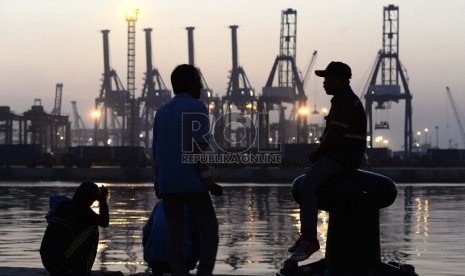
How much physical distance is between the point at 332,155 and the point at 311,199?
324 mm

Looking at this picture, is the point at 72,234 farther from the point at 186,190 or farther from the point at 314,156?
the point at 314,156

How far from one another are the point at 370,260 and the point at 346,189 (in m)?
0.52

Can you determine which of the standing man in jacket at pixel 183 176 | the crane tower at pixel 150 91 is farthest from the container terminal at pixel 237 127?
the standing man in jacket at pixel 183 176

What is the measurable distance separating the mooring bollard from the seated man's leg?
0.06 meters

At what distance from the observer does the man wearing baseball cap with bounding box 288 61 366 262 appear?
694 cm

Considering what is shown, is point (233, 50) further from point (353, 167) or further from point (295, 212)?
point (353, 167)

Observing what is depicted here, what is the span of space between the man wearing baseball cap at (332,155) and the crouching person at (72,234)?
1.88m

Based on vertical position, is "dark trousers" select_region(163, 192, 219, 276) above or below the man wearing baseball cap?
below

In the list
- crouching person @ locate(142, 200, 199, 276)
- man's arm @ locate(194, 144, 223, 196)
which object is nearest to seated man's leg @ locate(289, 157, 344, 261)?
man's arm @ locate(194, 144, 223, 196)

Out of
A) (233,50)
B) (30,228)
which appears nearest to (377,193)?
(30,228)

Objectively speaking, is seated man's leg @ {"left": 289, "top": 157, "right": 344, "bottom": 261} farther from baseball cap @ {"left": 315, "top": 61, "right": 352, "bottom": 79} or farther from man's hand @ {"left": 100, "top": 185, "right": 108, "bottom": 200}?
man's hand @ {"left": 100, "top": 185, "right": 108, "bottom": 200}

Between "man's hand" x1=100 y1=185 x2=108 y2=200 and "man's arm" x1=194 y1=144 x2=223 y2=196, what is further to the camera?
"man's hand" x1=100 y1=185 x2=108 y2=200

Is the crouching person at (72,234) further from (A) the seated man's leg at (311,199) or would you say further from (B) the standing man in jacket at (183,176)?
(A) the seated man's leg at (311,199)

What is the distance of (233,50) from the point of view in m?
156
